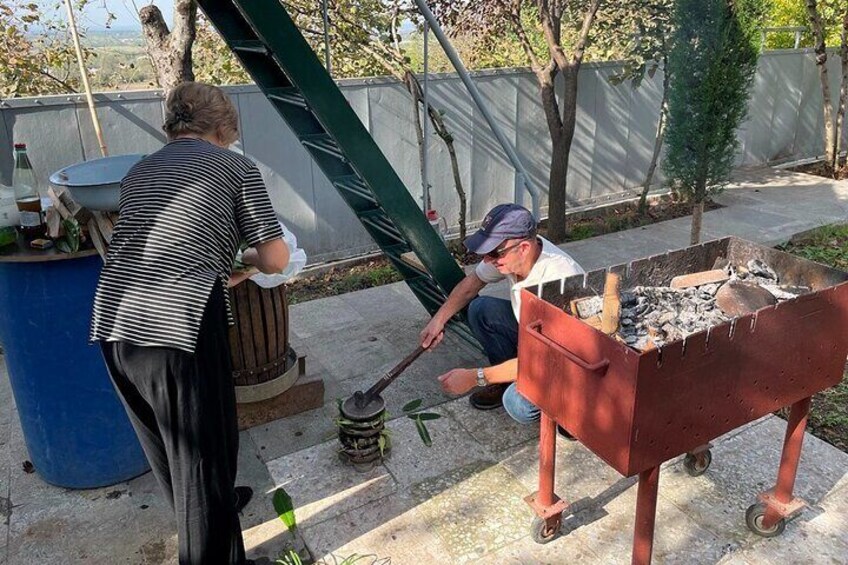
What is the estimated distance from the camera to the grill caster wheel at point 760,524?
2.88m

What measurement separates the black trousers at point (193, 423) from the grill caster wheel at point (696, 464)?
84.3 inches

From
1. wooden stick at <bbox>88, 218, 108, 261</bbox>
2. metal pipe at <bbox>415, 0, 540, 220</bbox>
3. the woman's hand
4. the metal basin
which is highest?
metal pipe at <bbox>415, 0, 540, 220</bbox>

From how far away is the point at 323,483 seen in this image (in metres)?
3.28

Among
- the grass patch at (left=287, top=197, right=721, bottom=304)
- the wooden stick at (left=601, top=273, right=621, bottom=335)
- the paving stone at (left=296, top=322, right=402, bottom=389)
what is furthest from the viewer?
the grass patch at (left=287, top=197, right=721, bottom=304)

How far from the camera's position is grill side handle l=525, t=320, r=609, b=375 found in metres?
2.19

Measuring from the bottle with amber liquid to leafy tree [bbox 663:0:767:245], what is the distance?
4871 millimetres

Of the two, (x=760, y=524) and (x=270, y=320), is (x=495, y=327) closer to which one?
(x=270, y=320)

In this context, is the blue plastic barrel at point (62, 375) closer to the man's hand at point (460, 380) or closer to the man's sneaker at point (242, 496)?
the man's sneaker at point (242, 496)

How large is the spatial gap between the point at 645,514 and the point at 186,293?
1789 millimetres

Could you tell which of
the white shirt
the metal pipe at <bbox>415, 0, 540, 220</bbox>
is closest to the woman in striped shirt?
the white shirt

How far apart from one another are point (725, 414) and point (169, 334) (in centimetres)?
196

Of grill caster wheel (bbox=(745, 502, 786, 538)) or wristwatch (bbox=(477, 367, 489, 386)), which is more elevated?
wristwatch (bbox=(477, 367, 489, 386))

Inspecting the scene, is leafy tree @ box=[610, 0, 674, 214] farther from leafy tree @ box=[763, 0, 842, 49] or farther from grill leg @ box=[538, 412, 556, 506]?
leafy tree @ box=[763, 0, 842, 49]

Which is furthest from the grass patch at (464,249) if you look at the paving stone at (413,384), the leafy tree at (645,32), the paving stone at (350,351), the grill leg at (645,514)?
the grill leg at (645,514)
